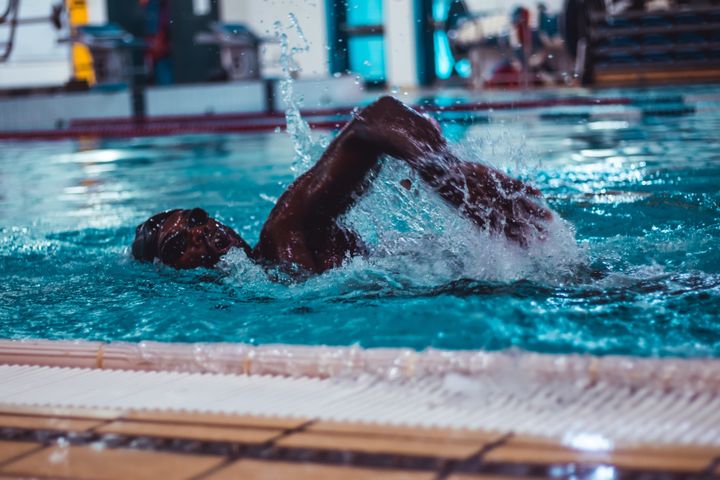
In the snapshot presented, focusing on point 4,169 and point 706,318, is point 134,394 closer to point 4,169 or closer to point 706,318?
point 706,318

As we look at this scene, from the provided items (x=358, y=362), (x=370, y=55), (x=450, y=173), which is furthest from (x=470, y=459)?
(x=370, y=55)

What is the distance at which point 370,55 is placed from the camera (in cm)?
2094

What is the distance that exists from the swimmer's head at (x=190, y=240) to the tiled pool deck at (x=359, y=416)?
885 mm

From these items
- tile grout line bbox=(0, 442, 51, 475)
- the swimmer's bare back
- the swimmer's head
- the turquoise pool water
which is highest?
the swimmer's bare back

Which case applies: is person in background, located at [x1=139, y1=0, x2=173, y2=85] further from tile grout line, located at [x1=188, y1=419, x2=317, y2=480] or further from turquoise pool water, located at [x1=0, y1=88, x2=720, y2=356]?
tile grout line, located at [x1=188, y1=419, x2=317, y2=480]

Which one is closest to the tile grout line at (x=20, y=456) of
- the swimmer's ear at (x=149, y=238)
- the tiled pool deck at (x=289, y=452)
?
the tiled pool deck at (x=289, y=452)

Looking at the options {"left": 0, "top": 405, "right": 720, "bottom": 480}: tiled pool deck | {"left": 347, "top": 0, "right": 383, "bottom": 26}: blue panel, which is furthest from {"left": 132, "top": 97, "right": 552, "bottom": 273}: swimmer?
{"left": 347, "top": 0, "right": 383, "bottom": 26}: blue panel

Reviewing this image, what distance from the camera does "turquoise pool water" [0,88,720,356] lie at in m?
2.44

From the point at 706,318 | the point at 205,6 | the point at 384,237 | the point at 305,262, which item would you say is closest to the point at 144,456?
the point at 305,262

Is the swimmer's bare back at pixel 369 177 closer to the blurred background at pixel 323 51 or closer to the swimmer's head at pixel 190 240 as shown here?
the swimmer's head at pixel 190 240

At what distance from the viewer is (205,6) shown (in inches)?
659

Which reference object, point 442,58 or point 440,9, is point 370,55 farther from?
point 440,9

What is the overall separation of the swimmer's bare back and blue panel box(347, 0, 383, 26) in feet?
59.2

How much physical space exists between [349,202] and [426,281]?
379mm
